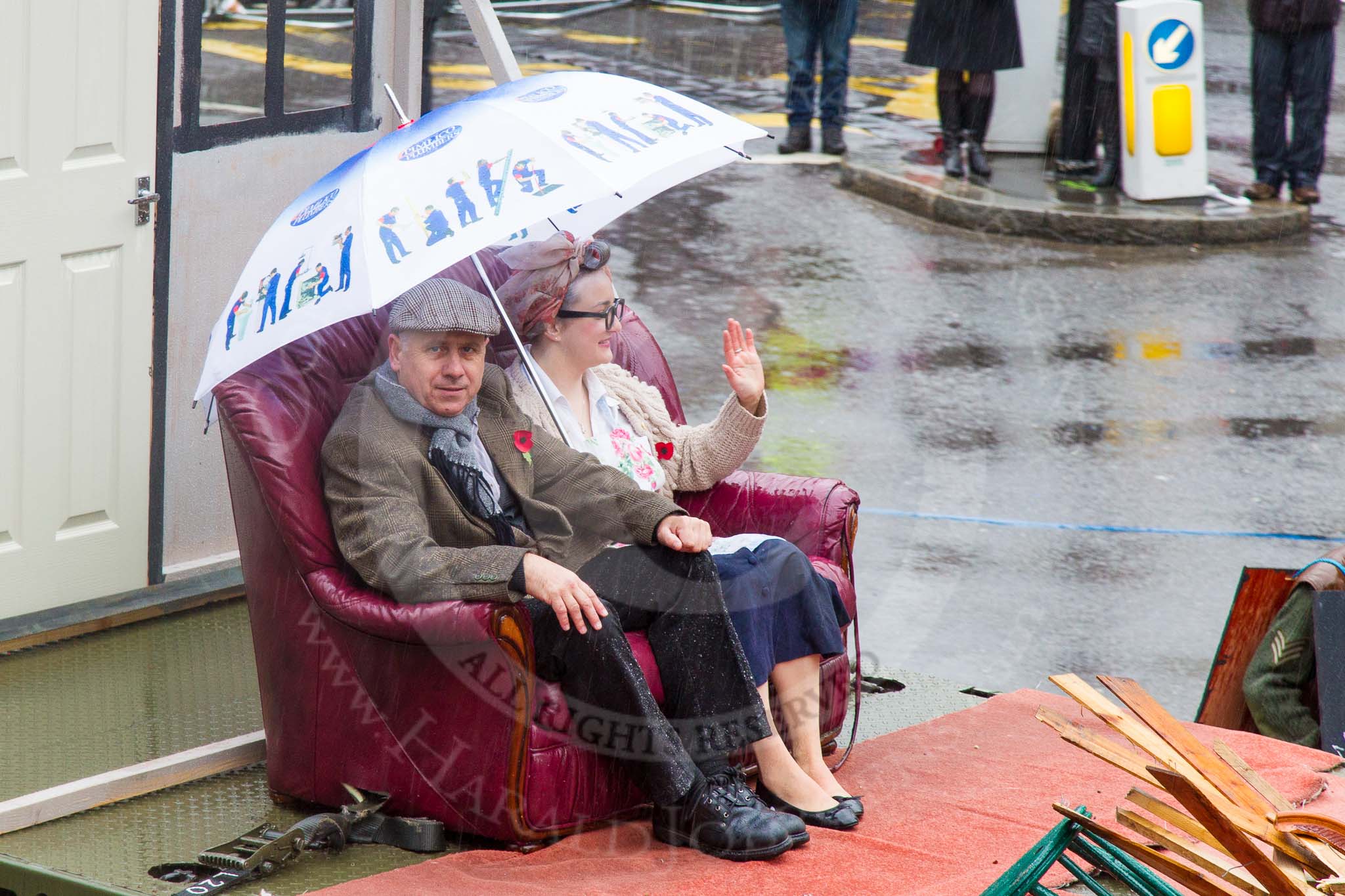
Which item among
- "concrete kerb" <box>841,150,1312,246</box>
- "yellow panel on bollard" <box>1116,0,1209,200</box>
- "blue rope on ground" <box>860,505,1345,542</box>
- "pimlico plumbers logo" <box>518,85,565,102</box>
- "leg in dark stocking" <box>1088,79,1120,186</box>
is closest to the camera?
"pimlico plumbers logo" <box>518,85,565,102</box>

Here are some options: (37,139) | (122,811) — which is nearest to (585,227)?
(37,139)

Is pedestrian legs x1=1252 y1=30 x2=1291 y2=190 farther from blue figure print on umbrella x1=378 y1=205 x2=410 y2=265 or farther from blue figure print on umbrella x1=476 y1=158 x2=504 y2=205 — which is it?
blue figure print on umbrella x1=378 y1=205 x2=410 y2=265

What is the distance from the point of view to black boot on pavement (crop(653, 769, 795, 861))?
12.2 feet

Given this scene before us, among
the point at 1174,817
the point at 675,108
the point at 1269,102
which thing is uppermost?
the point at 1269,102

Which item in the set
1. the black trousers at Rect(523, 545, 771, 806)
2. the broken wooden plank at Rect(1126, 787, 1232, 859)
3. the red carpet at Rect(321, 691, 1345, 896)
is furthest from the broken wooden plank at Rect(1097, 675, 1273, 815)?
the black trousers at Rect(523, 545, 771, 806)

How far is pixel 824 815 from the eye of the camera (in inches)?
155

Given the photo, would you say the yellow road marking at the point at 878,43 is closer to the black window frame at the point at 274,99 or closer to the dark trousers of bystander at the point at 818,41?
the dark trousers of bystander at the point at 818,41

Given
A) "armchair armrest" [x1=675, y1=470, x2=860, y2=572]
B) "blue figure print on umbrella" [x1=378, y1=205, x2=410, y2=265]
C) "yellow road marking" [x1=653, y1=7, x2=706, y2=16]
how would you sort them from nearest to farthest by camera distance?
"blue figure print on umbrella" [x1=378, y1=205, x2=410, y2=265], "armchair armrest" [x1=675, y1=470, x2=860, y2=572], "yellow road marking" [x1=653, y1=7, x2=706, y2=16]

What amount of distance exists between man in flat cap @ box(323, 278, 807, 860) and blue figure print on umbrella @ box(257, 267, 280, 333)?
0.30 metres

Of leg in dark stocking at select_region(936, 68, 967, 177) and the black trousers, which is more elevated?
leg in dark stocking at select_region(936, 68, 967, 177)

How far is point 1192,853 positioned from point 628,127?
202 centimetres

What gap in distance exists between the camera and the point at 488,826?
147 inches

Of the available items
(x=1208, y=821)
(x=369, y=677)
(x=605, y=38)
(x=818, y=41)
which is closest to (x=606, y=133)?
(x=369, y=677)

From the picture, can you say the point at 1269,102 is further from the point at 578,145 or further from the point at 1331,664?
the point at 578,145
